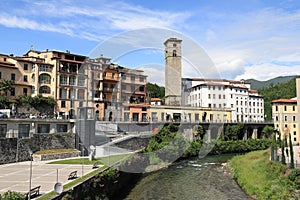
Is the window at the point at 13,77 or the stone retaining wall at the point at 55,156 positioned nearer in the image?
the stone retaining wall at the point at 55,156

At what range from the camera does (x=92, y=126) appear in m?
31.3

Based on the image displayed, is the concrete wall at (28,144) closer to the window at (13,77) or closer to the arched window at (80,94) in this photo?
the arched window at (80,94)

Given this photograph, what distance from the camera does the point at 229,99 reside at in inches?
2507

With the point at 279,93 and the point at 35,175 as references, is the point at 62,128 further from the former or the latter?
the point at 279,93

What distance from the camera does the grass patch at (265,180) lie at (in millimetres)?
18797

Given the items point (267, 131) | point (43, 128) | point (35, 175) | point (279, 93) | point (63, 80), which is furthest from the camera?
point (279, 93)

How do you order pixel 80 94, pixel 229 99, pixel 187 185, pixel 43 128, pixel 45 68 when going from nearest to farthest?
pixel 187 185 < pixel 43 128 < pixel 45 68 < pixel 80 94 < pixel 229 99

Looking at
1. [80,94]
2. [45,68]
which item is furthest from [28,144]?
[45,68]

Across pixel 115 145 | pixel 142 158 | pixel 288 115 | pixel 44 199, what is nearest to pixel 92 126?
pixel 115 145

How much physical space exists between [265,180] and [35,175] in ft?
53.5

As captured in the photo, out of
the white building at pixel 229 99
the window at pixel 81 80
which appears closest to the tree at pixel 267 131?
the white building at pixel 229 99

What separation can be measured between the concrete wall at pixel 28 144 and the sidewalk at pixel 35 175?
0.91 meters

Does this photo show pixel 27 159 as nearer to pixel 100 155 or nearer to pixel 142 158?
pixel 100 155

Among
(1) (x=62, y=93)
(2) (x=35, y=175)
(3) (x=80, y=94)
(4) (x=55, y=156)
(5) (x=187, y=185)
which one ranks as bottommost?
(5) (x=187, y=185)
